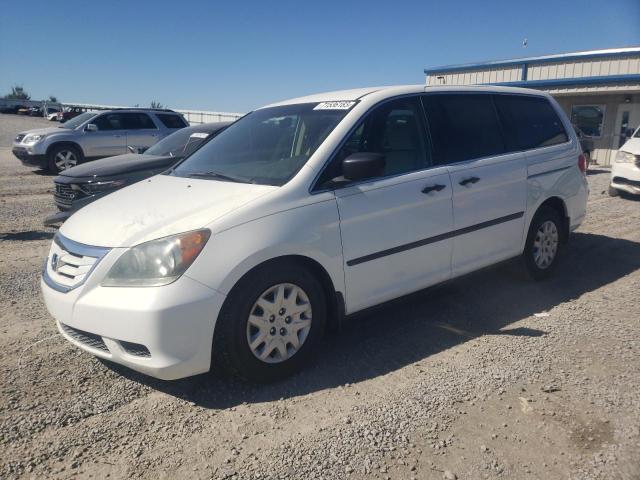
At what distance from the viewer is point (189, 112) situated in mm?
31000

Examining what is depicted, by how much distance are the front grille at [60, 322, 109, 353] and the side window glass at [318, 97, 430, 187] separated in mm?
1936

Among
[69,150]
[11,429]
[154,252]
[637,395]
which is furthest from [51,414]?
[69,150]

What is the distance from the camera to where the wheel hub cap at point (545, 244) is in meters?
5.23

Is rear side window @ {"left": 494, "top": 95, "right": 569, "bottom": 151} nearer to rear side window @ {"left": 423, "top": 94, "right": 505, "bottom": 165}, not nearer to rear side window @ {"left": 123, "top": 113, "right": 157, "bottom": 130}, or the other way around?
rear side window @ {"left": 423, "top": 94, "right": 505, "bottom": 165}

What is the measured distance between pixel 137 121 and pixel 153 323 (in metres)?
12.7

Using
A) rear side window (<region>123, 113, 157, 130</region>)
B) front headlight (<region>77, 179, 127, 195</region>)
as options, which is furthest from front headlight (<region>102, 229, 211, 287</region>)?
rear side window (<region>123, 113, 157, 130</region>)

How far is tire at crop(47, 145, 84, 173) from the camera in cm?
1365

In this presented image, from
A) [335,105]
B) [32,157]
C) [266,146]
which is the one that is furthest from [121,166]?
[32,157]

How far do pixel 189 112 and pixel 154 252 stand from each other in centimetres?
2964

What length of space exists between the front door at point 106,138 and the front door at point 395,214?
38.5 ft

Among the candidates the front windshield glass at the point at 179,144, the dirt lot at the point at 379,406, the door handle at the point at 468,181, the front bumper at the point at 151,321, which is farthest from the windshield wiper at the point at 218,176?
the front windshield glass at the point at 179,144

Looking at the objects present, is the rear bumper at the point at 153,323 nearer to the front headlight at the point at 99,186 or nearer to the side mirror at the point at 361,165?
the side mirror at the point at 361,165

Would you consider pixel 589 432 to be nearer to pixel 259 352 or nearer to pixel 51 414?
pixel 259 352

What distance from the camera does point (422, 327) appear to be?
432 centimetres
